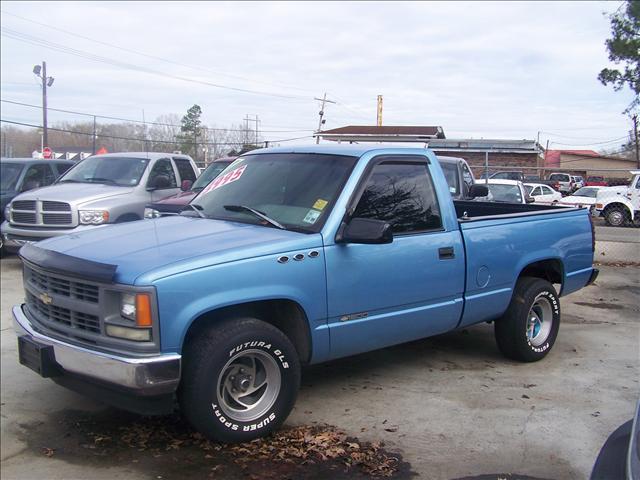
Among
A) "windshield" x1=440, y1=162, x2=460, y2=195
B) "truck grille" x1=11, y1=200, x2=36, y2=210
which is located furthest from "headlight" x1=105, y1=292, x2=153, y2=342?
"windshield" x1=440, y1=162, x2=460, y2=195

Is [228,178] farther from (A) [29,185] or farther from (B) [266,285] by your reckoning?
(A) [29,185]

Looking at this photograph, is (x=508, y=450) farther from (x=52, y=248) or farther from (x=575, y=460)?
(x=52, y=248)

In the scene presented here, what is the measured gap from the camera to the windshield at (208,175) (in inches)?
424

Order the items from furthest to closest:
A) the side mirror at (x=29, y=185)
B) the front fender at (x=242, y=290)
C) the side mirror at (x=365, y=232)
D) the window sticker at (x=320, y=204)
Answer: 1. the side mirror at (x=29, y=185)
2. the window sticker at (x=320, y=204)
3. the side mirror at (x=365, y=232)
4. the front fender at (x=242, y=290)

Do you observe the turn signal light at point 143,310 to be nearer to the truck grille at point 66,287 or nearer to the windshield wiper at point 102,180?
the truck grille at point 66,287

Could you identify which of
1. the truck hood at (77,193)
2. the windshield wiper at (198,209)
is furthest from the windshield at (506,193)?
the windshield wiper at (198,209)

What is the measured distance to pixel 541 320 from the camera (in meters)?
6.08

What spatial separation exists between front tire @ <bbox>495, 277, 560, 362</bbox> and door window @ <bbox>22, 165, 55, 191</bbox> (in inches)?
385

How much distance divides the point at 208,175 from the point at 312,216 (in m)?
6.98

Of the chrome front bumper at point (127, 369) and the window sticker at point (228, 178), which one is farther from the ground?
the window sticker at point (228, 178)

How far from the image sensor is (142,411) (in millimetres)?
3523

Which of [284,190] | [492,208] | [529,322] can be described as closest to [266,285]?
[284,190]

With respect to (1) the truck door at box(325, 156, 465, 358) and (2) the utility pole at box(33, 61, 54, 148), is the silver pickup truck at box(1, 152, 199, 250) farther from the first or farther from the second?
(2) the utility pole at box(33, 61, 54, 148)

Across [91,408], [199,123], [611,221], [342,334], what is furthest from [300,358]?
[199,123]
